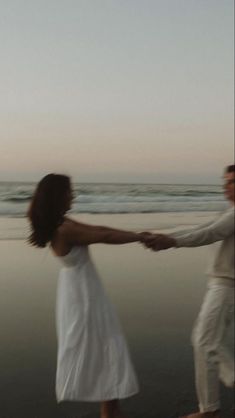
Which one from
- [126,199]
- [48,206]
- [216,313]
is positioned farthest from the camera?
[126,199]

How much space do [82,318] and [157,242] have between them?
2.11 ft

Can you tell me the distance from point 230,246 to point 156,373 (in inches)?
45.8

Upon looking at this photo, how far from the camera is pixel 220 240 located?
290 centimetres

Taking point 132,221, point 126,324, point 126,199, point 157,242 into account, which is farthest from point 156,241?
point 126,199

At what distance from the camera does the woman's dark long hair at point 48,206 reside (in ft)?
8.75

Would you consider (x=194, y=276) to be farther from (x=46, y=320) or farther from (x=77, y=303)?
(x=77, y=303)

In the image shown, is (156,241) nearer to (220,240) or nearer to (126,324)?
(220,240)

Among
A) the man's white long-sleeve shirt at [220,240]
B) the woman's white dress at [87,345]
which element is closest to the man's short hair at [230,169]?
the man's white long-sleeve shirt at [220,240]

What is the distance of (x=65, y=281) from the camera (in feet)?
9.07

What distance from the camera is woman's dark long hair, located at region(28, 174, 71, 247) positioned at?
2668 mm

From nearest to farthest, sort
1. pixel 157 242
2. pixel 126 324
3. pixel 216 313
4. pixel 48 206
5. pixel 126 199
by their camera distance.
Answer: pixel 48 206
pixel 216 313
pixel 157 242
pixel 126 324
pixel 126 199

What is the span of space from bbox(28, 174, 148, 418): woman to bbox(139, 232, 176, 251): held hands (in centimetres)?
30

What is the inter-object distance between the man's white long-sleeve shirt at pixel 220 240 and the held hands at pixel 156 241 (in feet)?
0.60

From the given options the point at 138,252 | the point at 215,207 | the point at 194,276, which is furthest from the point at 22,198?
the point at 194,276
